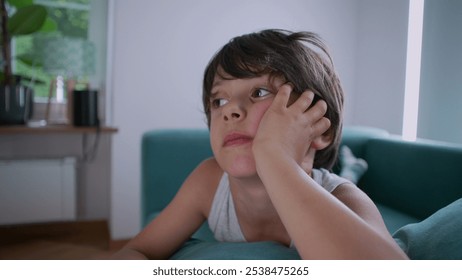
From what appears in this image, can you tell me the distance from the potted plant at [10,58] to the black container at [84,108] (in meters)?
0.14

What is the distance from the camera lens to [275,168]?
0.33 m

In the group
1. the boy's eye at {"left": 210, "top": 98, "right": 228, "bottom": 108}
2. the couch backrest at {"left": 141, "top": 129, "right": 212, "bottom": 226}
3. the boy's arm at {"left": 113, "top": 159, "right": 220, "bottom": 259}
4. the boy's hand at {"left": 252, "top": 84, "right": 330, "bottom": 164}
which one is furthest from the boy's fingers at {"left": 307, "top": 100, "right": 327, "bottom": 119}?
the couch backrest at {"left": 141, "top": 129, "right": 212, "bottom": 226}

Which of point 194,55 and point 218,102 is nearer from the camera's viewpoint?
point 218,102

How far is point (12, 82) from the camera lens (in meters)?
0.98

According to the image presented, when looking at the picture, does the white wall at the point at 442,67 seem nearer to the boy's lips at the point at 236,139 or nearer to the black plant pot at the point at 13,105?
the boy's lips at the point at 236,139

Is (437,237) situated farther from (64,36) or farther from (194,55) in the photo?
(64,36)

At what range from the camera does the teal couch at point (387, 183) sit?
36 cm

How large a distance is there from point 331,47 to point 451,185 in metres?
0.28

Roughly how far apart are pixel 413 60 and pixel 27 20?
44.4 inches

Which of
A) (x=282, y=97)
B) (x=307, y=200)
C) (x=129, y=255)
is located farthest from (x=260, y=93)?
(x=129, y=255)

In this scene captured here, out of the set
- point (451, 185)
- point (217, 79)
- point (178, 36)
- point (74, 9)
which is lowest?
point (451, 185)

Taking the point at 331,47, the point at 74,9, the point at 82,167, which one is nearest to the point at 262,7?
the point at 331,47

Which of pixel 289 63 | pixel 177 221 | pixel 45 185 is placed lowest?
pixel 45 185
